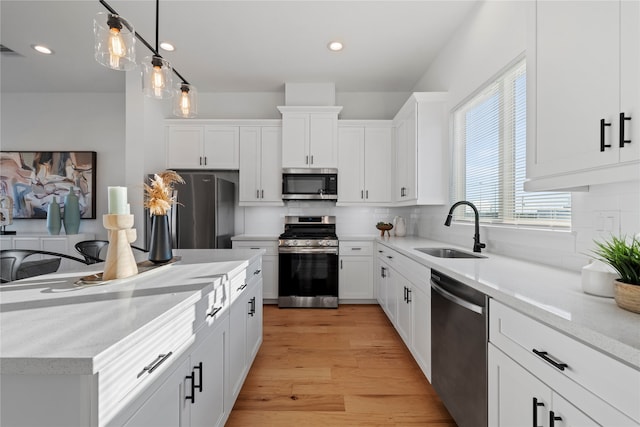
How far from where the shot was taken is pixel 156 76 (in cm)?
173

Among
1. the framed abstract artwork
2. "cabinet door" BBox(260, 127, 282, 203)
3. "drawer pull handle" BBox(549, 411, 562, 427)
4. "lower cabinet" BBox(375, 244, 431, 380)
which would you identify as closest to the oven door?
"lower cabinet" BBox(375, 244, 431, 380)

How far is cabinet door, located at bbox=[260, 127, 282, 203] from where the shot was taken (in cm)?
408

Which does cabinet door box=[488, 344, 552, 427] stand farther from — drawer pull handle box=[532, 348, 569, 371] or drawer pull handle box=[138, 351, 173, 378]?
drawer pull handle box=[138, 351, 173, 378]

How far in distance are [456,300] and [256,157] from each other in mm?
3251

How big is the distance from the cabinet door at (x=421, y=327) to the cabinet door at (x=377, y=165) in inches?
79.5

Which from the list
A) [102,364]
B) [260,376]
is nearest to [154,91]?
[102,364]

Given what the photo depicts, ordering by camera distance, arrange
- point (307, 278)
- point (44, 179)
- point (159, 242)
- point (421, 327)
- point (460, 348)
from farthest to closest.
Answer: point (44, 179)
point (307, 278)
point (421, 327)
point (159, 242)
point (460, 348)

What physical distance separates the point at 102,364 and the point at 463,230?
2.74m

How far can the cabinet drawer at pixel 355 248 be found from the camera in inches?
153

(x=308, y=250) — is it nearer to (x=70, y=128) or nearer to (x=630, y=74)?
(x=630, y=74)

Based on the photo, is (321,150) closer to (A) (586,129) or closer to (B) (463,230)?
(B) (463,230)

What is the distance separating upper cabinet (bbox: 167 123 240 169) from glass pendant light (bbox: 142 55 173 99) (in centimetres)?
230

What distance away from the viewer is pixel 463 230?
271 cm

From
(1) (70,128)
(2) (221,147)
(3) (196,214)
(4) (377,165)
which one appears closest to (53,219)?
(1) (70,128)
